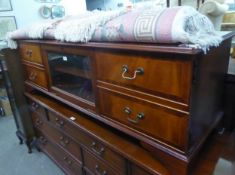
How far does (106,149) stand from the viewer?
1.09m

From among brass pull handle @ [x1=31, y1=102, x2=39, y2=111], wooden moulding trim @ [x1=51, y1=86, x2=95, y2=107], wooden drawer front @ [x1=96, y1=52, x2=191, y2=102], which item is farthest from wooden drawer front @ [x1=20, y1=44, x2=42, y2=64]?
wooden drawer front @ [x1=96, y1=52, x2=191, y2=102]

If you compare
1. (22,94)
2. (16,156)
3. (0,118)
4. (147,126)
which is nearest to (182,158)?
(147,126)

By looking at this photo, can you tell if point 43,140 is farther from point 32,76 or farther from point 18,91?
point 32,76

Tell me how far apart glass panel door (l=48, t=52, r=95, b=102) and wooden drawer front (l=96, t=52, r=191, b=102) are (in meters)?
0.17

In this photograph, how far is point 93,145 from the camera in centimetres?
117

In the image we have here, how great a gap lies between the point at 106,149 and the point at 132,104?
387 millimetres

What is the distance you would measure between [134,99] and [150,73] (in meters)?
0.15

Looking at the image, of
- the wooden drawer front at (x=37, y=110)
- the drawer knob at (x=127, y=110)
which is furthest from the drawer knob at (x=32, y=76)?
the drawer knob at (x=127, y=110)

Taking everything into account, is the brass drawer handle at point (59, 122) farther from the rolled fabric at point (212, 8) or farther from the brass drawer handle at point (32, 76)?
the rolled fabric at point (212, 8)

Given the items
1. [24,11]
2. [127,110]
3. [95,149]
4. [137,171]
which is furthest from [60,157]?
[24,11]

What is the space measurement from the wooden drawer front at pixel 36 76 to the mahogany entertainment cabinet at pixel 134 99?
2 centimetres

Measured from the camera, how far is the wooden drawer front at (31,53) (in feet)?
4.58

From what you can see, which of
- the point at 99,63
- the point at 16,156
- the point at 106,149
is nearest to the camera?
the point at 99,63

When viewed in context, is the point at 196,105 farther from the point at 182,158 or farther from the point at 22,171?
the point at 22,171
